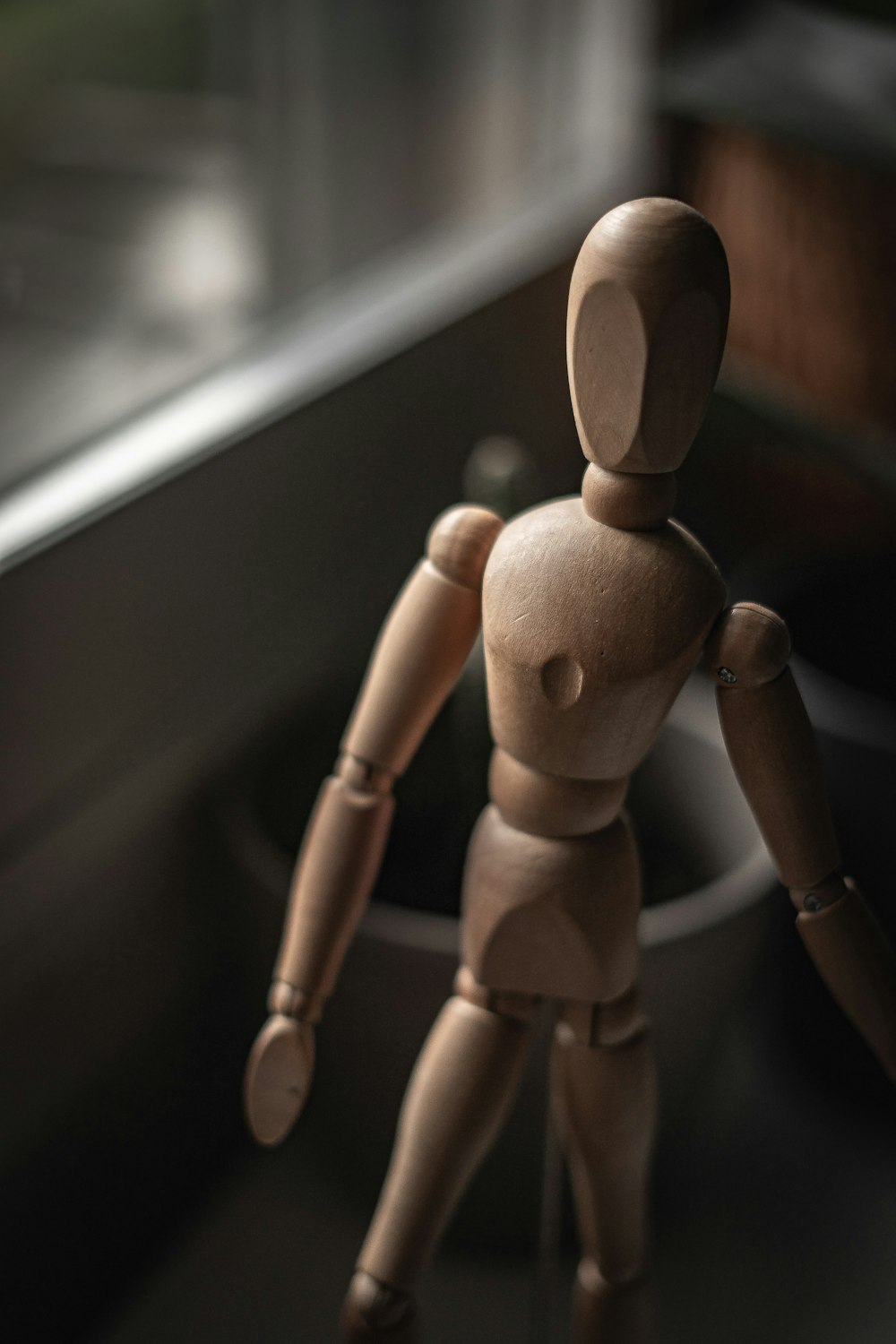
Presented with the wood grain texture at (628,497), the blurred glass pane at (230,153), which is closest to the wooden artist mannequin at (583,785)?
the wood grain texture at (628,497)

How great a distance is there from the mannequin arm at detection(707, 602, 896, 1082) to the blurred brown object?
51cm

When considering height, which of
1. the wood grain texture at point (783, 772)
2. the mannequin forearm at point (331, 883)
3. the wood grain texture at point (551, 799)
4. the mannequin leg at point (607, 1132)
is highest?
the wood grain texture at point (783, 772)

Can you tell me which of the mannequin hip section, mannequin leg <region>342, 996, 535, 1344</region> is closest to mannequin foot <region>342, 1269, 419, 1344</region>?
mannequin leg <region>342, 996, 535, 1344</region>

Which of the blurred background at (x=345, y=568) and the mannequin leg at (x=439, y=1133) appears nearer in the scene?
the mannequin leg at (x=439, y=1133)

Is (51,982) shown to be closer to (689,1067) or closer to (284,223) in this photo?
(689,1067)

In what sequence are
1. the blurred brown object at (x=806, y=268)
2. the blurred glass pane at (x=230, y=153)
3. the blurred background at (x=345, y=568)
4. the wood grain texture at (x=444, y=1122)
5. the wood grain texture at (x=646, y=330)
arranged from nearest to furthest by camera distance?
the wood grain texture at (x=646, y=330)
the wood grain texture at (x=444, y=1122)
the blurred background at (x=345, y=568)
the blurred glass pane at (x=230, y=153)
the blurred brown object at (x=806, y=268)

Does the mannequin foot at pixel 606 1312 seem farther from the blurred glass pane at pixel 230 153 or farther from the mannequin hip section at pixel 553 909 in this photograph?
the blurred glass pane at pixel 230 153

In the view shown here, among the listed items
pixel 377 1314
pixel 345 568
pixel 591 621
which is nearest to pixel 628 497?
pixel 591 621

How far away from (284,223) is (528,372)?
0.51 ft

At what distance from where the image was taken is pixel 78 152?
2.04ft

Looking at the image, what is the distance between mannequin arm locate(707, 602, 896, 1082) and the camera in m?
0.31

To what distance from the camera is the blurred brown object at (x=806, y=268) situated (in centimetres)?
77

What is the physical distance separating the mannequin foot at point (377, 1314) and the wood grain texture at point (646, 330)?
253 mm

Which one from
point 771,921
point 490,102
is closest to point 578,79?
point 490,102
